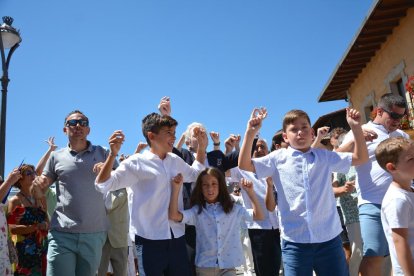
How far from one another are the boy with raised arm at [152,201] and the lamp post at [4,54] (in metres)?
3.81

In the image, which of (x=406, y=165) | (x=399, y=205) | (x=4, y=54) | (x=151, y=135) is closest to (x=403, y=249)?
(x=399, y=205)

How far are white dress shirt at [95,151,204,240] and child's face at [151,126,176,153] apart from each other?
11 centimetres

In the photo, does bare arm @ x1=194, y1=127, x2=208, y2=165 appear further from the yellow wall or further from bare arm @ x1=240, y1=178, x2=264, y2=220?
the yellow wall

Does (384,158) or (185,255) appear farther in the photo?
(185,255)

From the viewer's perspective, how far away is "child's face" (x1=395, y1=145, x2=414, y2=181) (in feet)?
9.02

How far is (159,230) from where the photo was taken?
3.28 metres

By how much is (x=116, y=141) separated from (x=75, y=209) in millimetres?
1041

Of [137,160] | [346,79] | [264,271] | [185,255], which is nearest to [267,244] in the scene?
[264,271]

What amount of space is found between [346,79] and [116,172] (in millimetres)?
13539

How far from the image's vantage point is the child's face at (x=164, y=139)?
11.8 feet

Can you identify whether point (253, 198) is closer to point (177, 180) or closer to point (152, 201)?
point (177, 180)

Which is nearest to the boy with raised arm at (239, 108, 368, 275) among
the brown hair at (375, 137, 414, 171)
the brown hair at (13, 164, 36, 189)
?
the brown hair at (375, 137, 414, 171)

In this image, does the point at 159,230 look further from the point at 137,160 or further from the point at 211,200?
the point at 211,200

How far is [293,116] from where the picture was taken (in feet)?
11.0
